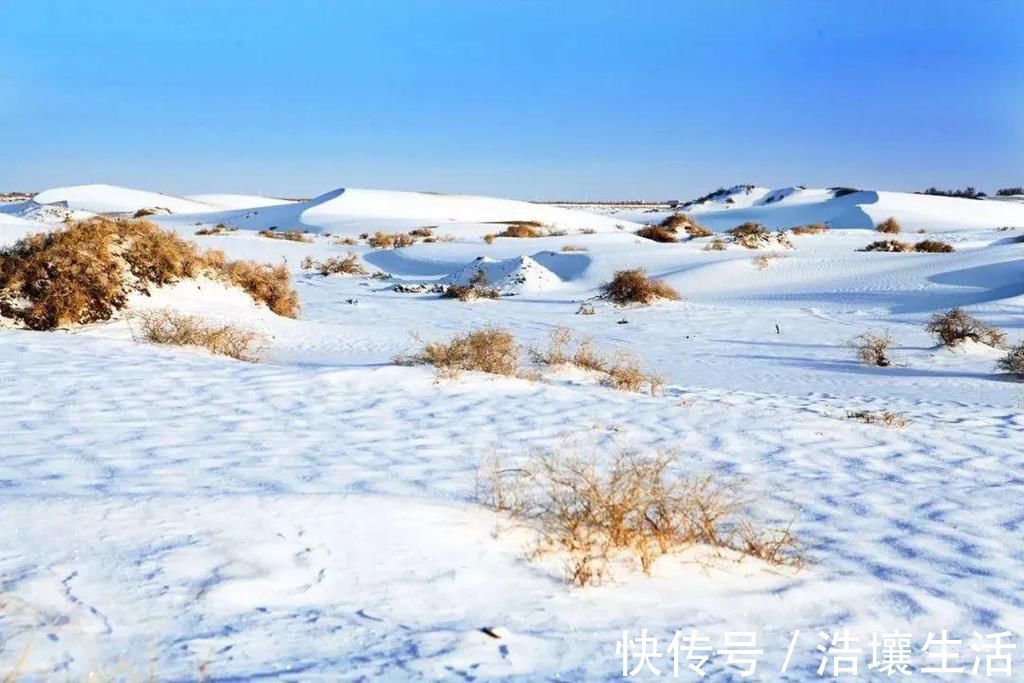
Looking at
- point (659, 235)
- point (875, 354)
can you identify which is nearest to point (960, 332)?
point (875, 354)

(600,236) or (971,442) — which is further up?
(600,236)

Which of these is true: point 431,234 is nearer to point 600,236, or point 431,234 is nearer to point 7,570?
point 600,236

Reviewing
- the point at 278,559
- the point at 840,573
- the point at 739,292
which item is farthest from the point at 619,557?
the point at 739,292

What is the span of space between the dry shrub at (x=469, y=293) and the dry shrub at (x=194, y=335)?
8103 mm

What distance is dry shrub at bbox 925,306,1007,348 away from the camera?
1144 cm

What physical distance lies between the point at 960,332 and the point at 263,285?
10076 mm

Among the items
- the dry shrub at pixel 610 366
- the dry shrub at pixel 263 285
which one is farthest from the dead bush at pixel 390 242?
the dry shrub at pixel 610 366

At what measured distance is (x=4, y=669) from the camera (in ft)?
7.54

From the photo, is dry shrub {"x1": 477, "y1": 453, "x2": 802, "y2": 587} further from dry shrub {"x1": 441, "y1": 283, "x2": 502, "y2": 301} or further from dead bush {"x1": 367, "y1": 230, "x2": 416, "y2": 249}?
dead bush {"x1": 367, "y1": 230, "x2": 416, "y2": 249}

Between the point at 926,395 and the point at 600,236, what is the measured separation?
78.2 ft

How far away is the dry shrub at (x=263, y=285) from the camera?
1309 cm

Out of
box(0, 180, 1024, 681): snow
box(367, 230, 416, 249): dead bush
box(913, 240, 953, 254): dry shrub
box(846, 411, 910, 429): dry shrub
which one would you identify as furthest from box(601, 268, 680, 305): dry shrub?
box(367, 230, 416, 249): dead bush

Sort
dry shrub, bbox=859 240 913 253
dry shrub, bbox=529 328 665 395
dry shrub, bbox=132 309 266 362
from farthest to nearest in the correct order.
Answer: dry shrub, bbox=859 240 913 253 → dry shrub, bbox=132 309 266 362 → dry shrub, bbox=529 328 665 395

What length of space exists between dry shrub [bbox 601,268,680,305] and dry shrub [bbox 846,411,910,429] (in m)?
9.96
